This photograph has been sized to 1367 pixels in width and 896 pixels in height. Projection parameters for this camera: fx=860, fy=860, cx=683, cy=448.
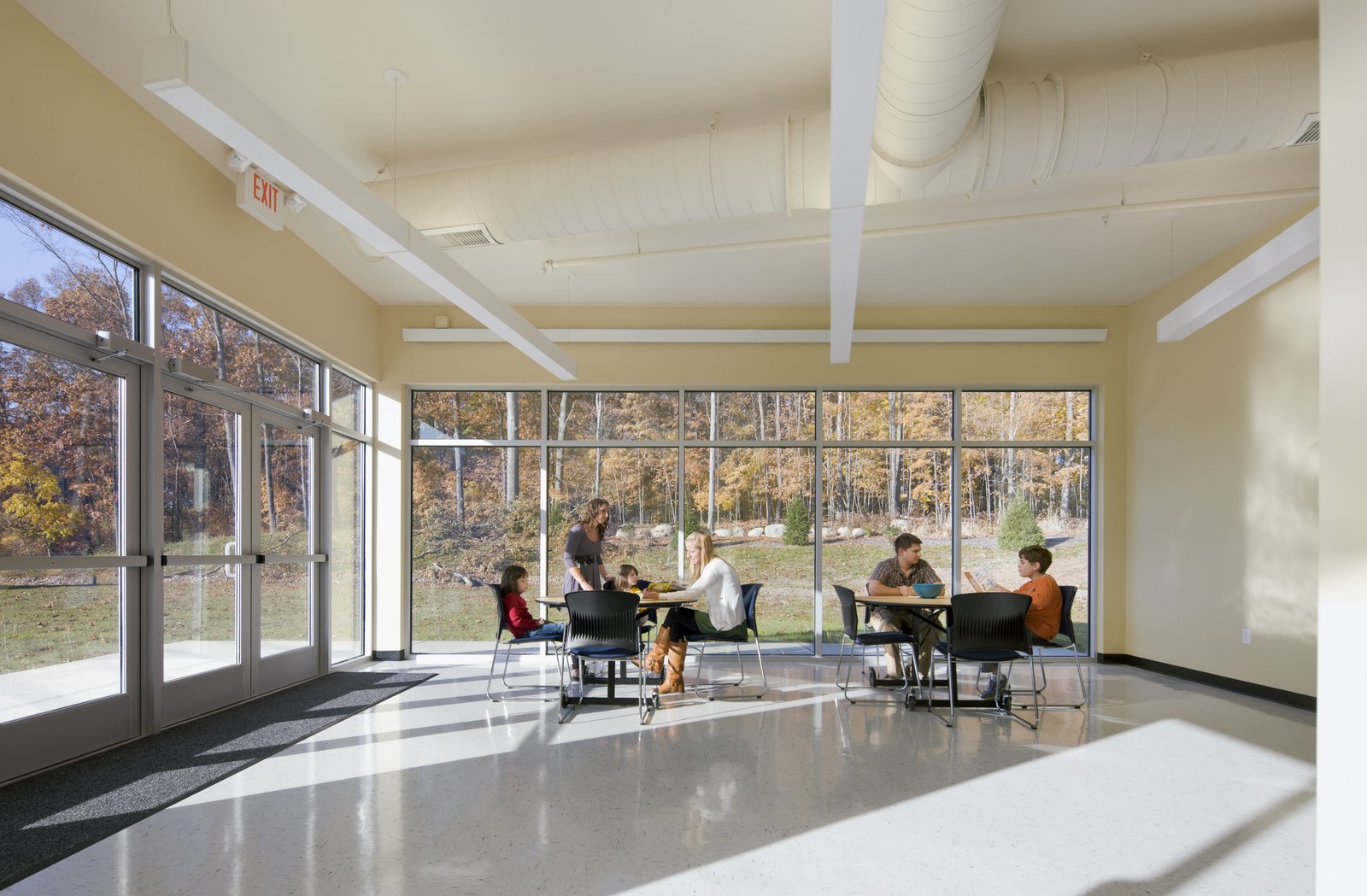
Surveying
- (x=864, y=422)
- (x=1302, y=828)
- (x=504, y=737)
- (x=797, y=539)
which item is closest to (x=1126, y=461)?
(x=864, y=422)

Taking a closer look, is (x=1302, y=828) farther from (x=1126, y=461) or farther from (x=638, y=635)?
(x=1126, y=461)

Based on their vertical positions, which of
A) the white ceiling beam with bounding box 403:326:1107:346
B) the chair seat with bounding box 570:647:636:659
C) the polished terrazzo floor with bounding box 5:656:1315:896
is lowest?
the polished terrazzo floor with bounding box 5:656:1315:896

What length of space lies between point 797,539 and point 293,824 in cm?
623

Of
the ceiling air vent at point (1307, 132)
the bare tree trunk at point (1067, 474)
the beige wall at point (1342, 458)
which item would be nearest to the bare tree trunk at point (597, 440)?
the bare tree trunk at point (1067, 474)

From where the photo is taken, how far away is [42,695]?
4523 mm

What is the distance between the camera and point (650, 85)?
488 centimetres

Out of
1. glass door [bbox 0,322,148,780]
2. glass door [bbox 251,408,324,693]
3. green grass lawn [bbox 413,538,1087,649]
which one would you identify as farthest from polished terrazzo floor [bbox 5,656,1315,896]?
green grass lawn [bbox 413,538,1087,649]

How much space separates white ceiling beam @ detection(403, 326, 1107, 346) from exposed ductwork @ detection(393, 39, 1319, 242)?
3.56 meters

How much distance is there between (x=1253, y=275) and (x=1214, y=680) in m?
4.03

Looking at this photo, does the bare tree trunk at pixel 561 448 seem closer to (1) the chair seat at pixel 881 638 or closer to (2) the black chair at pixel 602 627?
(2) the black chair at pixel 602 627

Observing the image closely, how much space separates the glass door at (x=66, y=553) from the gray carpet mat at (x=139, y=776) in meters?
0.24

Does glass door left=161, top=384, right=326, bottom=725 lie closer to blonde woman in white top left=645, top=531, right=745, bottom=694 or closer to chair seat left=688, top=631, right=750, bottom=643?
blonde woman in white top left=645, top=531, right=745, bottom=694

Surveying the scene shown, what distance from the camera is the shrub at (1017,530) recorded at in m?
9.20

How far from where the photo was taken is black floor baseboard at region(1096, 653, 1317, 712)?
6496mm
